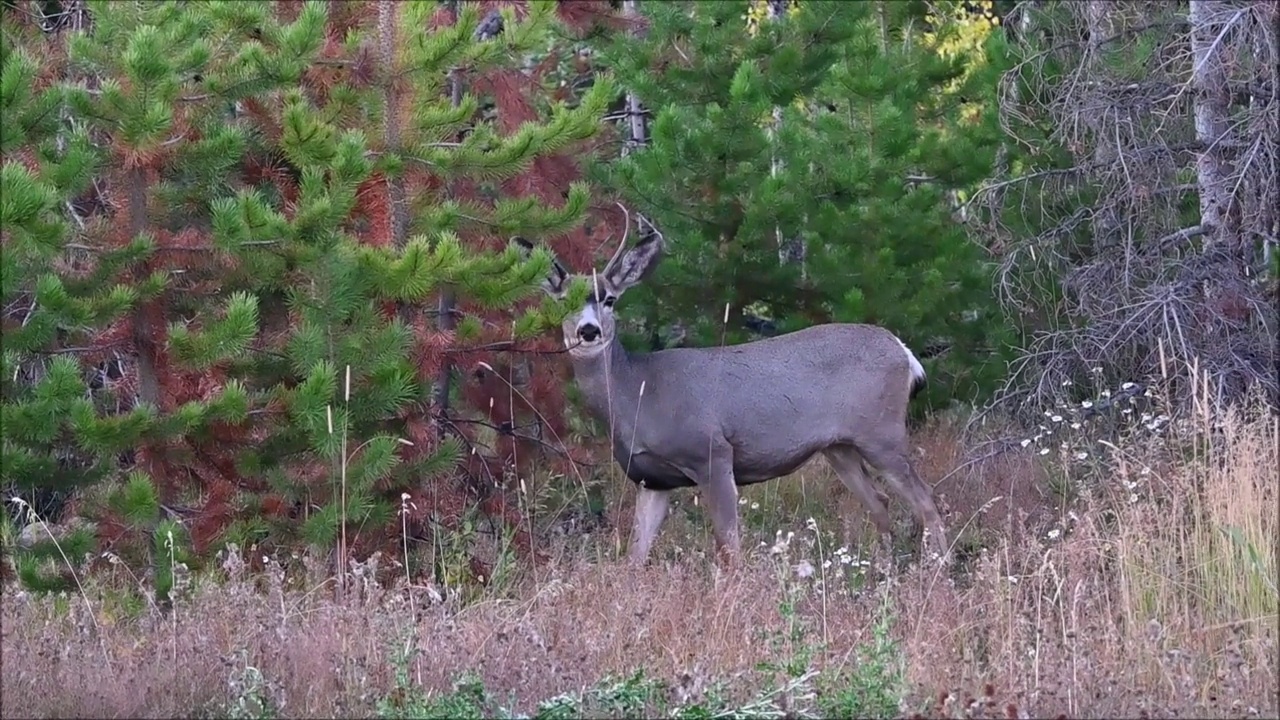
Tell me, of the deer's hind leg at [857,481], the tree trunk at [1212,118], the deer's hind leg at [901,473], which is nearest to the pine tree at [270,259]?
the deer's hind leg at [901,473]

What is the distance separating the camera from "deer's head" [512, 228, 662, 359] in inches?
355

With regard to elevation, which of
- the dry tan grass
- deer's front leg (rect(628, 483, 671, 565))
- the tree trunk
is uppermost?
the tree trunk

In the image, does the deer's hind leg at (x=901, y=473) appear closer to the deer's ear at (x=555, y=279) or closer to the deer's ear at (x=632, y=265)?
the deer's ear at (x=632, y=265)

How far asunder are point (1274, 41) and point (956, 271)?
3.19 meters

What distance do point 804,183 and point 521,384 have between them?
249 cm

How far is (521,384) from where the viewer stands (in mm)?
9531

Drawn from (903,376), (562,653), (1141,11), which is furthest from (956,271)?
(562,653)

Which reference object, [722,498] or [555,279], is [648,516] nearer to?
[722,498]

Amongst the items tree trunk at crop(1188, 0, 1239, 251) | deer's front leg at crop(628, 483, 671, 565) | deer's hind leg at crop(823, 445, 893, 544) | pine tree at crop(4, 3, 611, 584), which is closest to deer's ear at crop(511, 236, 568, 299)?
pine tree at crop(4, 3, 611, 584)

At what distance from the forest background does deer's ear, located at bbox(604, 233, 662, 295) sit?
0.53m

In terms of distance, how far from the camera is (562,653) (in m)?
6.54

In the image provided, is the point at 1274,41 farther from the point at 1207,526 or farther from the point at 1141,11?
the point at 1207,526

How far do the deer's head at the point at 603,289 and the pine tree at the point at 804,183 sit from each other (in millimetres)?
1452

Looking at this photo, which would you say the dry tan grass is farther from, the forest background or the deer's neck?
the deer's neck
